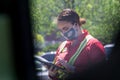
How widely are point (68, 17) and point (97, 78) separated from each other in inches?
18.4

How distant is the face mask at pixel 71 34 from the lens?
11.1 feet

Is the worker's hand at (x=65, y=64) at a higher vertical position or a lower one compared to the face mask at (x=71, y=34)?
lower

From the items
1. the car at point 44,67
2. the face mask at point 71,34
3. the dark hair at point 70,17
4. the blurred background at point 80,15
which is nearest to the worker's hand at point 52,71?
the car at point 44,67

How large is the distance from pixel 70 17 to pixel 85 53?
27cm

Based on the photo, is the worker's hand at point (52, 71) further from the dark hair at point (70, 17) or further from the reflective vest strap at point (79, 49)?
the dark hair at point (70, 17)

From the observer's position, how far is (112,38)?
338 cm

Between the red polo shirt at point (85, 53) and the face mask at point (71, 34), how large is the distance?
0.03 metres

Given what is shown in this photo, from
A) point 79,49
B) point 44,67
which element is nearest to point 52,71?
point 44,67

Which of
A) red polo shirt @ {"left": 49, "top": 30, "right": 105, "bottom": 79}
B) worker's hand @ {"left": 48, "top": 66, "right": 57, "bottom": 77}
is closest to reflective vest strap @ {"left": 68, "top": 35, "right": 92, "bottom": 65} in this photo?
red polo shirt @ {"left": 49, "top": 30, "right": 105, "bottom": 79}

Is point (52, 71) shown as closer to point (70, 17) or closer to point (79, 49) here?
point (79, 49)

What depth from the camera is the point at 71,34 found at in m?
3.39

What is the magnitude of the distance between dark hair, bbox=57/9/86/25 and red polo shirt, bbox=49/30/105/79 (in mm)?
86

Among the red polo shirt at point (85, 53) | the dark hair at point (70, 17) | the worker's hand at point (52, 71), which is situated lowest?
the worker's hand at point (52, 71)

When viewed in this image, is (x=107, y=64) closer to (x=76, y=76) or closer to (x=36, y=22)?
(x=76, y=76)
